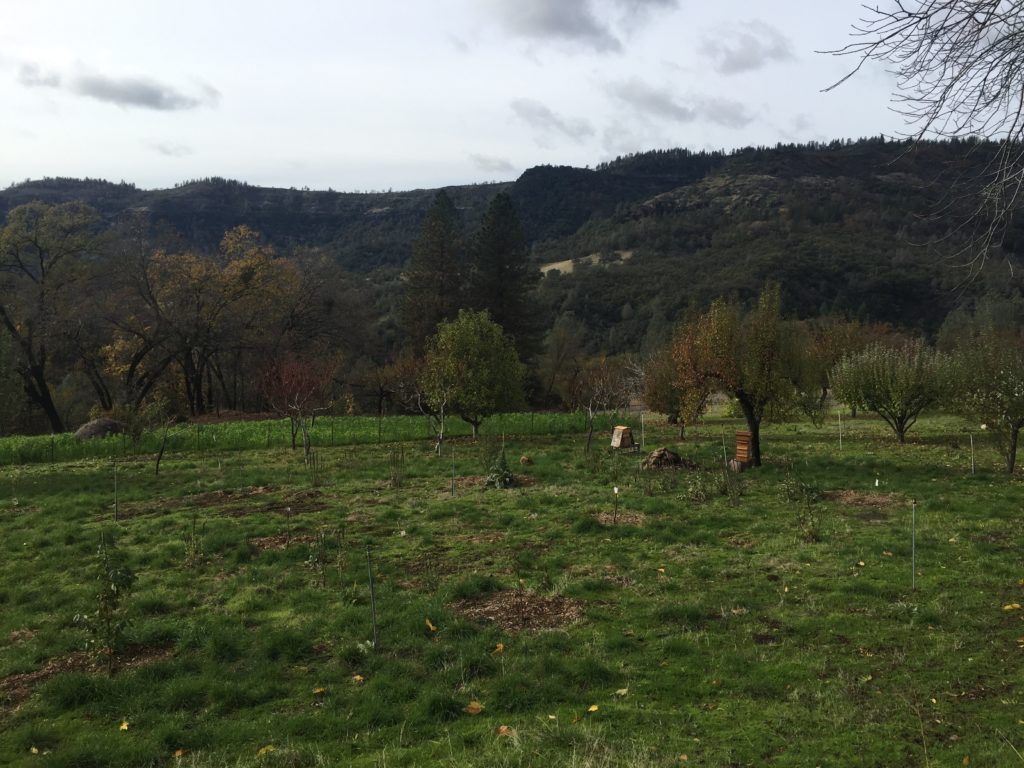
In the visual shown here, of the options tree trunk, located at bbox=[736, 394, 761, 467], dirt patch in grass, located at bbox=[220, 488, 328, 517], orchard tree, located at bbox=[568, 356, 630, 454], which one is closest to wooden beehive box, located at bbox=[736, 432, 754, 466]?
tree trunk, located at bbox=[736, 394, 761, 467]

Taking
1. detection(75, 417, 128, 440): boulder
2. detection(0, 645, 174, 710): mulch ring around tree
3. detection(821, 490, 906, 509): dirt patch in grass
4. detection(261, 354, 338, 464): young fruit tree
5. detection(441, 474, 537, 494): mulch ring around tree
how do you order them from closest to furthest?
detection(0, 645, 174, 710): mulch ring around tree, detection(821, 490, 906, 509): dirt patch in grass, detection(441, 474, 537, 494): mulch ring around tree, detection(261, 354, 338, 464): young fruit tree, detection(75, 417, 128, 440): boulder

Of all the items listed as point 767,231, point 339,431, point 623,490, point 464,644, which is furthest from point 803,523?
point 767,231

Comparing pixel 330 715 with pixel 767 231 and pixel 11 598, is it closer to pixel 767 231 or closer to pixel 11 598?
pixel 11 598

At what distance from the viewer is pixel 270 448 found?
28609mm

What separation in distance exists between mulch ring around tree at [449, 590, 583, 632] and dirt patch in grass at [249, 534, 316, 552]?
15.6 feet

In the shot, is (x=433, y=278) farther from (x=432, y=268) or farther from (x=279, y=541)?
(x=279, y=541)

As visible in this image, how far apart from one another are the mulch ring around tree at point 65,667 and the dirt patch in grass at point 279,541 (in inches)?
160

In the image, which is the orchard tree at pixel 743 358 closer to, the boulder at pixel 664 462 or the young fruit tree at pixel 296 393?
the boulder at pixel 664 462

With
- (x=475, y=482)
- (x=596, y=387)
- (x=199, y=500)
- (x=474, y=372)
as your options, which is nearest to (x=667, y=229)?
(x=596, y=387)

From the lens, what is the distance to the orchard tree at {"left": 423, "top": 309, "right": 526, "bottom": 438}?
91.9 feet

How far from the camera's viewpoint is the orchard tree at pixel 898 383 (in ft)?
83.9

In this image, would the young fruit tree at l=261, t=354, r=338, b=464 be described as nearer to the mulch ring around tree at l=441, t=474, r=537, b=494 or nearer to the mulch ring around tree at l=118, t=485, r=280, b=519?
the mulch ring around tree at l=118, t=485, r=280, b=519

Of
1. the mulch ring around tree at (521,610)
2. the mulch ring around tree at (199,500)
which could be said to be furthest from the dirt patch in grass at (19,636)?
the mulch ring around tree at (199,500)

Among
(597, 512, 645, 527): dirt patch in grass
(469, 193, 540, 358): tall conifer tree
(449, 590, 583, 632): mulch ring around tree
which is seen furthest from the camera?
(469, 193, 540, 358): tall conifer tree
